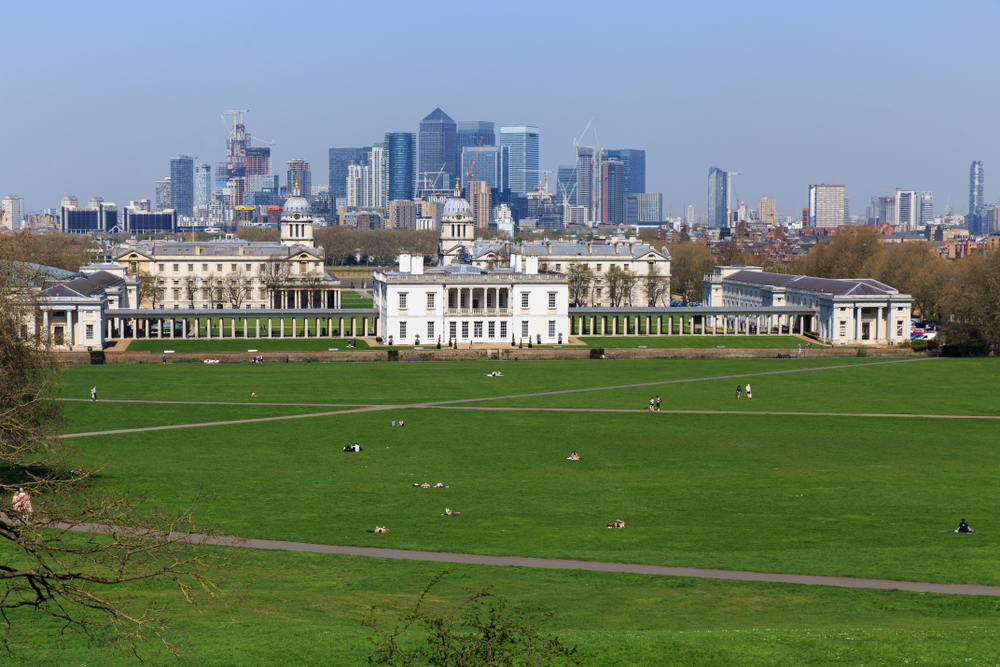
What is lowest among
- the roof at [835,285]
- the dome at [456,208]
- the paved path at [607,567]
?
the paved path at [607,567]

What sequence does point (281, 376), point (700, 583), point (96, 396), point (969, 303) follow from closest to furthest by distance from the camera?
1. point (700, 583)
2. point (96, 396)
3. point (281, 376)
4. point (969, 303)

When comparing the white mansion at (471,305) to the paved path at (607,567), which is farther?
the white mansion at (471,305)

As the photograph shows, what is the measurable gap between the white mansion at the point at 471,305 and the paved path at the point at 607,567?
7739 cm

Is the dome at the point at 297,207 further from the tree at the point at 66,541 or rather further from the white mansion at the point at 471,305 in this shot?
the tree at the point at 66,541

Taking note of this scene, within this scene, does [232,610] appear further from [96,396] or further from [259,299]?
[259,299]

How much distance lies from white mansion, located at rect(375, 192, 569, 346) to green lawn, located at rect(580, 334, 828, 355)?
5.24 metres

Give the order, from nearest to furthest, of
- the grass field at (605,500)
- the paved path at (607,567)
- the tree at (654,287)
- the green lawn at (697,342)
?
the grass field at (605,500), the paved path at (607,567), the green lawn at (697,342), the tree at (654,287)

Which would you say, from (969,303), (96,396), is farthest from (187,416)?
(969,303)

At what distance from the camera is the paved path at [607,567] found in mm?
33500

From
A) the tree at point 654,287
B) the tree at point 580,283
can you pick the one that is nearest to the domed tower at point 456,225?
the tree at point 580,283

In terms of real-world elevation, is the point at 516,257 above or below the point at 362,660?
above

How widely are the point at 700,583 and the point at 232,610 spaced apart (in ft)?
44.4

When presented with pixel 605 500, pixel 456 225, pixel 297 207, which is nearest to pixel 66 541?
pixel 605 500

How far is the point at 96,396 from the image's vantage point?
7375 centimetres
